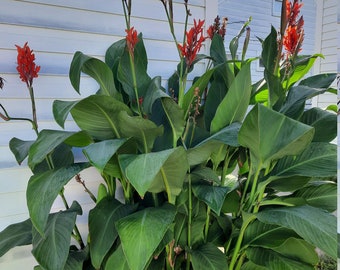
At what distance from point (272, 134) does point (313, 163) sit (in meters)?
0.25

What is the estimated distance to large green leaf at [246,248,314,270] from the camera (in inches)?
40.3

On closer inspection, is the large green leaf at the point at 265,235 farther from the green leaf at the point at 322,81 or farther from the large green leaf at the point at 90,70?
the large green leaf at the point at 90,70

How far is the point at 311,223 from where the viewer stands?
0.84 meters

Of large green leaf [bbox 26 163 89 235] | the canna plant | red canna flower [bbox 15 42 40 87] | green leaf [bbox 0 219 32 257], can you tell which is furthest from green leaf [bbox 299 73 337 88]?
green leaf [bbox 0 219 32 257]

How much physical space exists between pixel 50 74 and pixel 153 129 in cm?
58

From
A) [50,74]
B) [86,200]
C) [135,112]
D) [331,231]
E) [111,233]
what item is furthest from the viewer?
[86,200]

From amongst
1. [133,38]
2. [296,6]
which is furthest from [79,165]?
[296,6]

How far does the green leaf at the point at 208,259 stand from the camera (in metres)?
0.99

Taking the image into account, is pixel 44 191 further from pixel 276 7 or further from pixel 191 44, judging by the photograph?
pixel 276 7

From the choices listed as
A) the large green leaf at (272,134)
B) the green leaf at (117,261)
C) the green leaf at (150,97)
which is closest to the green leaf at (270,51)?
the large green leaf at (272,134)

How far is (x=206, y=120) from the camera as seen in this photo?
3.84 feet

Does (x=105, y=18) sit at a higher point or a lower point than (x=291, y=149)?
higher

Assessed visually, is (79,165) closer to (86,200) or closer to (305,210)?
(86,200)

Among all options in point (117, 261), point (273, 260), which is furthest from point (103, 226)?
point (273, 260)
